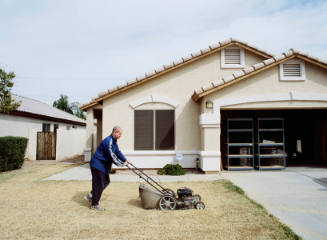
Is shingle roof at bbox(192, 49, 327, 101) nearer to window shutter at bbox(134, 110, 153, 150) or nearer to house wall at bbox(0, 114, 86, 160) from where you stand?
window shutter at bbox(134, 110, 153, 150)

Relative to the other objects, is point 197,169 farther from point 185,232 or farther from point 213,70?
point 185,232

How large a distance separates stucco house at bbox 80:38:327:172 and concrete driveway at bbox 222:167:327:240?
1.13 metres

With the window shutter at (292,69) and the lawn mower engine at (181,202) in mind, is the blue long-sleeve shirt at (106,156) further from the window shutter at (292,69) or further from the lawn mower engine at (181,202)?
the window shutter at (292,69)

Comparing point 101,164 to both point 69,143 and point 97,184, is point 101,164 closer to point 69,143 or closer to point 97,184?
point 97,184

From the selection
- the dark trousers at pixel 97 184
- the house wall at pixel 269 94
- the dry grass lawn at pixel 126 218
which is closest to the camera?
the dry grass lawn at pixel 126 218

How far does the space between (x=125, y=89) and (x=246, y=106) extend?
4.97 meters

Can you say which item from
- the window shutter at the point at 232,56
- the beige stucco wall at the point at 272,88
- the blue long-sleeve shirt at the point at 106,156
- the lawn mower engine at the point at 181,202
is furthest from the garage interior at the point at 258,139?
the blue long-sleeve shirt at the point at 106,156

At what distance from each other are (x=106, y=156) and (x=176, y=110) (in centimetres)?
527

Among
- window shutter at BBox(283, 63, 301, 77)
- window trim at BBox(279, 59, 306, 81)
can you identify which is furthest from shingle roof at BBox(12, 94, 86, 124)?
window shutter at BBox(283, 63, 301, 77)

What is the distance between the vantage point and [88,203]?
5.78 metres

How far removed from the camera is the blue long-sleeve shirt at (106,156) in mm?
5177

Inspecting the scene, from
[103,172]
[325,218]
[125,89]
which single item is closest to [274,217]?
[325,218]

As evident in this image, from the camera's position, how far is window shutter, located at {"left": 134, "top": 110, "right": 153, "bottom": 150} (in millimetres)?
10000

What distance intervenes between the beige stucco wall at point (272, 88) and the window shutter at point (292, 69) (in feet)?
0.91
